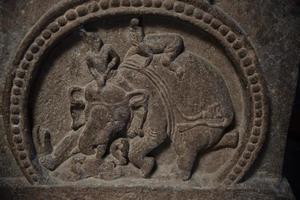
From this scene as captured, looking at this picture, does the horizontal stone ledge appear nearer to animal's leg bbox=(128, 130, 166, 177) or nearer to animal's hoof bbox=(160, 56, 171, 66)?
animal's leg bbox=(128, 130, 166, 177)

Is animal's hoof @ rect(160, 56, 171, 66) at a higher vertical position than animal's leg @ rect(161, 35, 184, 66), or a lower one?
lower

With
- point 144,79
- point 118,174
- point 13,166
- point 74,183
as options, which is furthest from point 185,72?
point 13,166

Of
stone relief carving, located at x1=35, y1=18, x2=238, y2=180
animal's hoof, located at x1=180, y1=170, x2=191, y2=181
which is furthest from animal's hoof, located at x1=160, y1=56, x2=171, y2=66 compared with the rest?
animal's hoof, located at x1=180, y1=170, x2=191, y2=181

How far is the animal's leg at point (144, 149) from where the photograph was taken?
143 cm

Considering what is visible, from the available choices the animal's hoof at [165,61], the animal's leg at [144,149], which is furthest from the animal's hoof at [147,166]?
the animal's hoof at [165,61]

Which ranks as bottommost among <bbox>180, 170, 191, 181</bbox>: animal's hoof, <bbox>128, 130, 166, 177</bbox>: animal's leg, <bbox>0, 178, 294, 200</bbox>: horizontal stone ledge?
<bbox>0, 178, 294, 200</bbox>: horizontal stone ledge

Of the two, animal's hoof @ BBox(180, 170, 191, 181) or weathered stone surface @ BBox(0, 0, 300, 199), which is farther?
animal's hoof @ BBox(180, 170, 191, 181)

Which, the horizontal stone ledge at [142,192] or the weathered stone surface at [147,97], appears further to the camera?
the horizontal stone ledge at [142,192]

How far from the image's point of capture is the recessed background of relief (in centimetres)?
136

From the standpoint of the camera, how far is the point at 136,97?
1418 millimetres

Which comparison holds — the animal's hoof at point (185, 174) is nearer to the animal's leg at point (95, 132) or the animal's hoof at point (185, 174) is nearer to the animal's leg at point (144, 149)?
the animal's leg at point (144, 149)

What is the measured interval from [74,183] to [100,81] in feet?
1.04

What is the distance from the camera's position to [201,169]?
1485 millimetres

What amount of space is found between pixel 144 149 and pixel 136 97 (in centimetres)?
15
